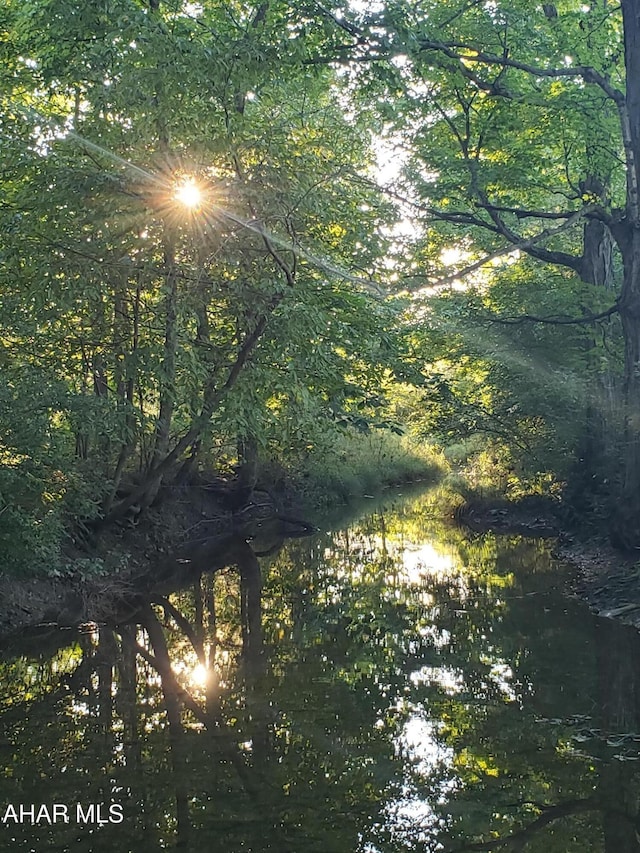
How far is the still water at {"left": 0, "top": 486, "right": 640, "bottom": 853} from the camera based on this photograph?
501 cm

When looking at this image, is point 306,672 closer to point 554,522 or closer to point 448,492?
point 554,522

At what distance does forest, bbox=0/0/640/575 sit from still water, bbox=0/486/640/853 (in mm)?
2302

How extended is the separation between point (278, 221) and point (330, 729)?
19.1 ft

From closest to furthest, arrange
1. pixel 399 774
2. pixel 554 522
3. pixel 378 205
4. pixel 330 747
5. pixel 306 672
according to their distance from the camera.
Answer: pixel 399 774, pixel 330 747, pixel 306 672, pixel 378 205, pixel 554 522

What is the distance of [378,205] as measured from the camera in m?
12.4

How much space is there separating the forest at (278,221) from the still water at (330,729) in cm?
230

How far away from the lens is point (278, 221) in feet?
32.0

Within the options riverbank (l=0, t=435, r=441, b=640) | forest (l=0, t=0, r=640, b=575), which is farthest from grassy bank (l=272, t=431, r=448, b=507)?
forest (l=0, t=0, r=640, b=575)

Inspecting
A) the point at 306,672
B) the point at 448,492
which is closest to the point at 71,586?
the point at 306,672

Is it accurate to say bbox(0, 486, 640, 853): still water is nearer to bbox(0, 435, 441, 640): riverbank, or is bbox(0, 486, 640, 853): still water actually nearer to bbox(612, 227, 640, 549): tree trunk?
bbox(0, 435, 441, 640): riverbank

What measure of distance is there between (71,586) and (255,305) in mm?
4687

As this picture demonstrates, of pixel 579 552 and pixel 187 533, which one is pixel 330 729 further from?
pixel 187 533

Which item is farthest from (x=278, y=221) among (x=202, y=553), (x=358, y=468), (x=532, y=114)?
(x=358, y=468)

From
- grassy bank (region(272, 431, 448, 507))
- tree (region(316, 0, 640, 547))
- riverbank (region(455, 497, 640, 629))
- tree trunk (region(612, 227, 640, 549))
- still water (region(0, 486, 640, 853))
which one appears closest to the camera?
still water (region(0, 486, 640, 853))
